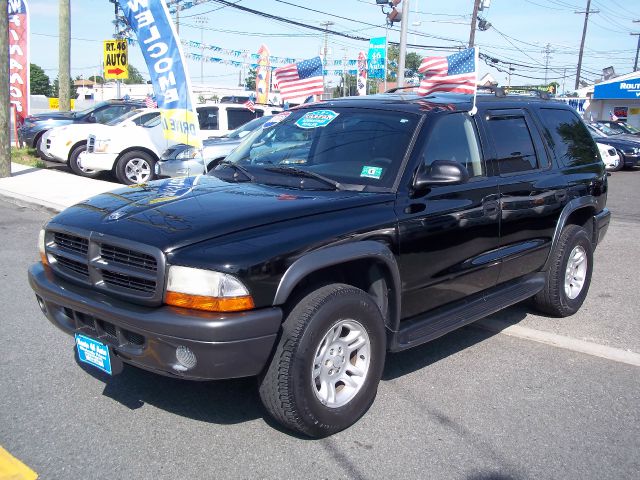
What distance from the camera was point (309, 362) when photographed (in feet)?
10.6

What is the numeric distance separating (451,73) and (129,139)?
8.73 metres

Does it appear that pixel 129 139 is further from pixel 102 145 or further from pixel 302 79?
pixel 302 79

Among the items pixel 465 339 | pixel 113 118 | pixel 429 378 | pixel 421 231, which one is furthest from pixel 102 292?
pixel 113 118

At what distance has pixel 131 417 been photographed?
366 cm

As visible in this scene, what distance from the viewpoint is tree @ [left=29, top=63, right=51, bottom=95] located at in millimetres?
85287

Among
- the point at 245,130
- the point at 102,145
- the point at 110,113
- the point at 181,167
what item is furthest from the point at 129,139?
the point at 110,113

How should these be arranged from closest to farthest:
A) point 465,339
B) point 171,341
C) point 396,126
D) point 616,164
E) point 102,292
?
point 171,341 < point 102,292 < point 396,126 < point 465,339 < point 616,164

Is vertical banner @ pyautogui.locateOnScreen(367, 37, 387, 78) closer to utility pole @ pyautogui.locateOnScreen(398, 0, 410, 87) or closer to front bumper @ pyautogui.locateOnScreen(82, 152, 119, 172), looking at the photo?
utility pole @ pyautogui.locateOnScreen(398, 0, 410, 87)

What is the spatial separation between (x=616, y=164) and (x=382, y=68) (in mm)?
8913

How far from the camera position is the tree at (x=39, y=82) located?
3358 inches

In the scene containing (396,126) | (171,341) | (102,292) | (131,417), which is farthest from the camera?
(396,126)

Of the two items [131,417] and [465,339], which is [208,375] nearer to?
[131,417]

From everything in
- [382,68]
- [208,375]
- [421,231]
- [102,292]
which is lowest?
[208,375]

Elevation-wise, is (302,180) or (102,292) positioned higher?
(302,180)
